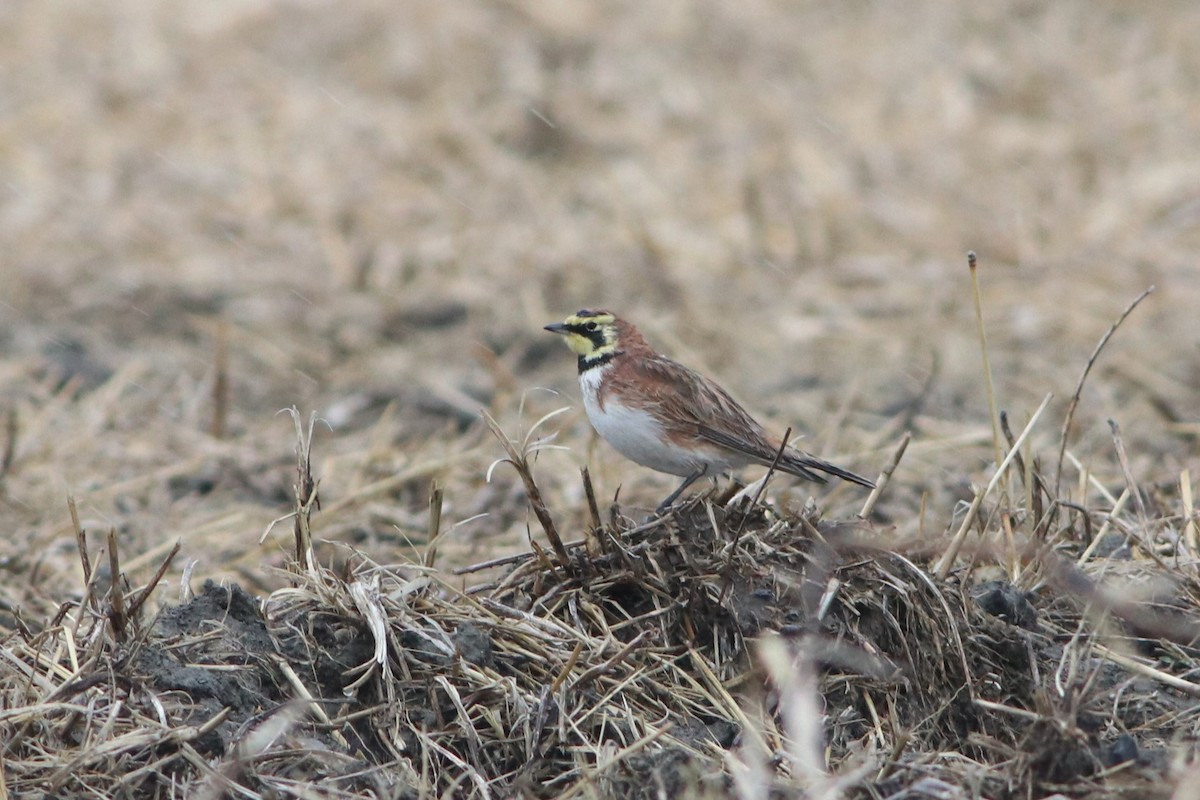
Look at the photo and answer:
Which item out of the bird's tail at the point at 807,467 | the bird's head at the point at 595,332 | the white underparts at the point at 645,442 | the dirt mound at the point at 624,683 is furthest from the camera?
the bird's head at the point at 595,332

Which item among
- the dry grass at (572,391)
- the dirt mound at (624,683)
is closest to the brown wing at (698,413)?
the dry grass at (572,391)

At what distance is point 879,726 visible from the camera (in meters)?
4.42

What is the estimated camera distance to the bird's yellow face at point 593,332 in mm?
6188

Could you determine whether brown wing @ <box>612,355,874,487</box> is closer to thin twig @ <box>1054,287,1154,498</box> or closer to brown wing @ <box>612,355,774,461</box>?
brown wing @ <box>612,355,774,461</box>

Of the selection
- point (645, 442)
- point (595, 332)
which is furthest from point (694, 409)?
point (595, 332)

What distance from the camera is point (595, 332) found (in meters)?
6.22

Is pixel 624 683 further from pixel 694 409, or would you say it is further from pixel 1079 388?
pixel 1079 388

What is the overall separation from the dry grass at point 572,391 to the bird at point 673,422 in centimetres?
45

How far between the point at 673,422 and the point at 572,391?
11.8 ft

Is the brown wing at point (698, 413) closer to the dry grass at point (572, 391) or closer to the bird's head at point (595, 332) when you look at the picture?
the bird's head at point (595, 332)

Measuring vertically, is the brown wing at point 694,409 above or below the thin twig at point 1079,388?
below

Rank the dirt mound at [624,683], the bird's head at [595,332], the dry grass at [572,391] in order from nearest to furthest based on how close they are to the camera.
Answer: the dirt mound at [624,683] < the dry grass at [572,391] < the bird's head at [595,332]

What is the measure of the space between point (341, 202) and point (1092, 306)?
573 centimetres

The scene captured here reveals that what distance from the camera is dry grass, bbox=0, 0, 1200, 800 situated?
4.28 m
